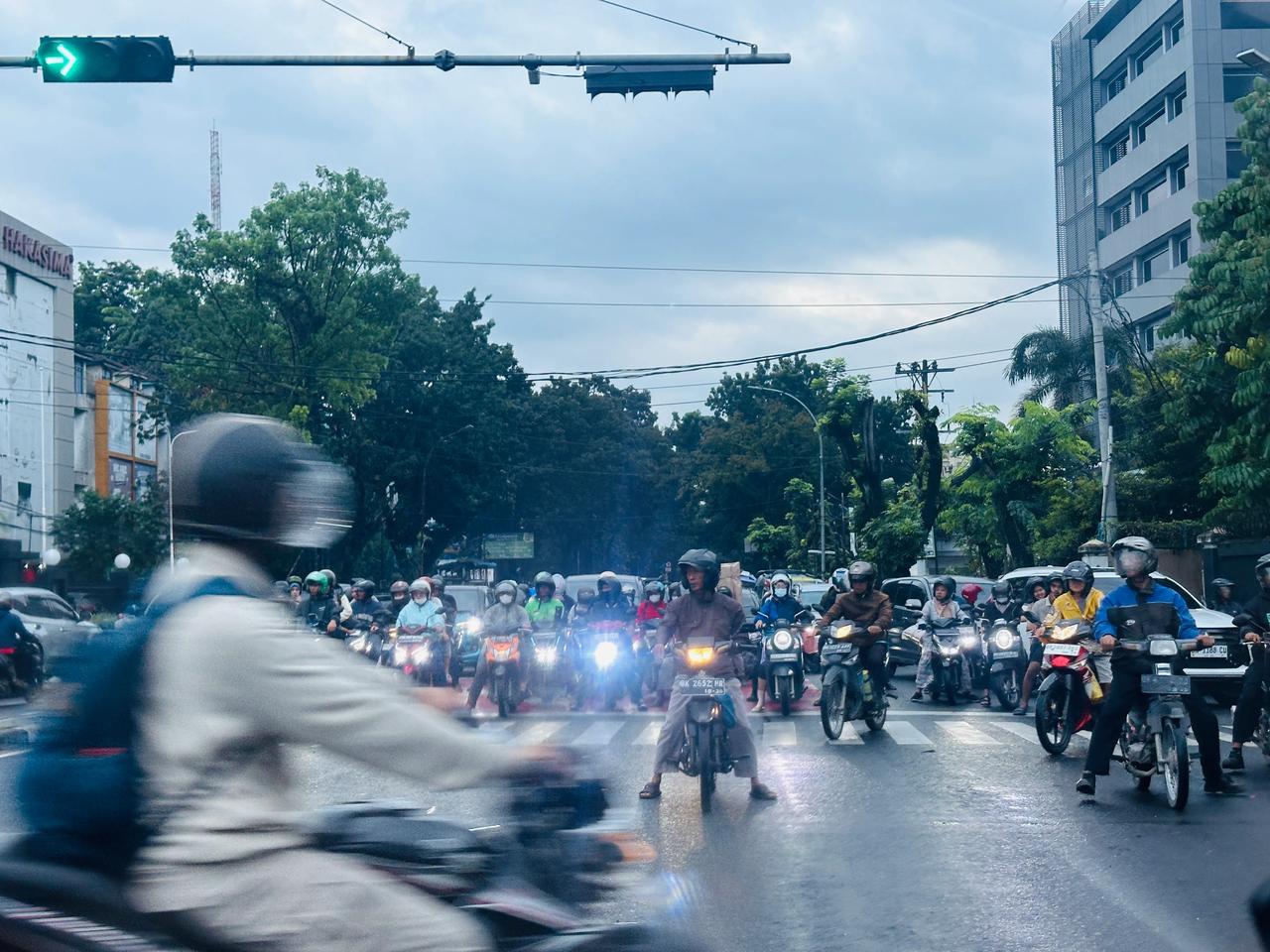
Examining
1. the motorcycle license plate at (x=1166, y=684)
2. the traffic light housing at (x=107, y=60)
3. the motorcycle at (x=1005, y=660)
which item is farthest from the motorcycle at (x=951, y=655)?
the traffic light housing at (x=107, y=60)

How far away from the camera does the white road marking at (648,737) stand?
14586 millimetres

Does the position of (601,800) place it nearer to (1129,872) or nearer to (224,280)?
(1129,872)

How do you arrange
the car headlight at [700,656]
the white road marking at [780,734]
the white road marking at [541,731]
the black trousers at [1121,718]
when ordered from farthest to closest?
the white road marking at [541,731], the white road marking at [780,734], the car headlight at [700,656], the black trousers at [1121,718]

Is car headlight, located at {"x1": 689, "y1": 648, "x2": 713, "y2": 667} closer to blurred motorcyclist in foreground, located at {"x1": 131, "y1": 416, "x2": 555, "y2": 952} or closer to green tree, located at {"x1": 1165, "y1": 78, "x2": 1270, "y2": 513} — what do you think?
blurred motorcyclist in foreground, located at {"x1": 131, "y1": 416, "x2": 555, "y2": 952}

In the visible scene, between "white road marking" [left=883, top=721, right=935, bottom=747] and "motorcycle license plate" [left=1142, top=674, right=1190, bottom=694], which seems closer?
"motorcycle license plate" [left=1142, top=674, right=1190, bottom=694]

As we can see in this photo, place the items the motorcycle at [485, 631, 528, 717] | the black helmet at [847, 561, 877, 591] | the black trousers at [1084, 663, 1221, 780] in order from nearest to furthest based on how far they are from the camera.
→ the black trousers at [1084, 663, 1221, 780]
the black helmet at [847, 561, 877, 591]
the motorcycle at [485, 631, 528, 717]

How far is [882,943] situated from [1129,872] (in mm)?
2171

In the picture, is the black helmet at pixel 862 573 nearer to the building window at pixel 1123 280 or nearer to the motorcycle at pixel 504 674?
the motorcycle at pixel 504 674

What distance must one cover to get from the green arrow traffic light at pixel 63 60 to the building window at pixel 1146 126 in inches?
2032

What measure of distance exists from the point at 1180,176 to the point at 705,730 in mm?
49319

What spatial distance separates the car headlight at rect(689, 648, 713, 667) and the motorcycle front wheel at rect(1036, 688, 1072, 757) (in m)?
3.60

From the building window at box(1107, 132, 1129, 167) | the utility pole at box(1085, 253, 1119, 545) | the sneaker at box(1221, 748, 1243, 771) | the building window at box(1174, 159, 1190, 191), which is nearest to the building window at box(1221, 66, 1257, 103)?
the building window at box(1174, 159, 1190, 191)

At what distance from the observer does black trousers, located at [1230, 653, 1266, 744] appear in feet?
39.1

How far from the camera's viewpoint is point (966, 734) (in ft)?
50.1
